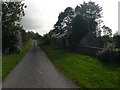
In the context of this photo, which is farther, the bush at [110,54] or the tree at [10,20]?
the tree at [10,20]

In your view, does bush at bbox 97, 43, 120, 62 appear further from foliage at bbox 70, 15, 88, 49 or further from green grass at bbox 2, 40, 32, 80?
foliage at bbox 70, 15, 88, 49

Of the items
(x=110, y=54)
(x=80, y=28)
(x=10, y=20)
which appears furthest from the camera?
(x=80, y=28)

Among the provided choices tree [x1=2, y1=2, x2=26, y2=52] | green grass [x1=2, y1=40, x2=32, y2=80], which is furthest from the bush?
tree [x1=2, y1=2, x2=26, y2=52]

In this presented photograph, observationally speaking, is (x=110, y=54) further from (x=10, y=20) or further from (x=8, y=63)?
(x=10, y=20)

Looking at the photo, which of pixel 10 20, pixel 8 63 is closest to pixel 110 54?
pixel 8 63

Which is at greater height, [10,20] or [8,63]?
[10,20]

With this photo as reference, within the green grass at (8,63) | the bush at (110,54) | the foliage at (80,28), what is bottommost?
the green grass at (8,63)

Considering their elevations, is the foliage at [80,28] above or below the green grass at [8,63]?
above

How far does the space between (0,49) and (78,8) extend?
106 ft

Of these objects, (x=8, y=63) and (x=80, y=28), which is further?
(x=80, y=28)

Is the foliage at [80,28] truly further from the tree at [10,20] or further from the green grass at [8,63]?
the green grass at [8,63]

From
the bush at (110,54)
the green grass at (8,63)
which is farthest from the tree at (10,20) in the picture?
the bush at (110,54)

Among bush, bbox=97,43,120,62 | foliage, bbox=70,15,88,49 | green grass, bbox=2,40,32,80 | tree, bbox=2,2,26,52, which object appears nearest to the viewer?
green grass, bbox=2,40,32,80

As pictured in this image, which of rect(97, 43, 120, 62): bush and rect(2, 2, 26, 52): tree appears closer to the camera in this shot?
rect(97, 43, 120, 62): bush
